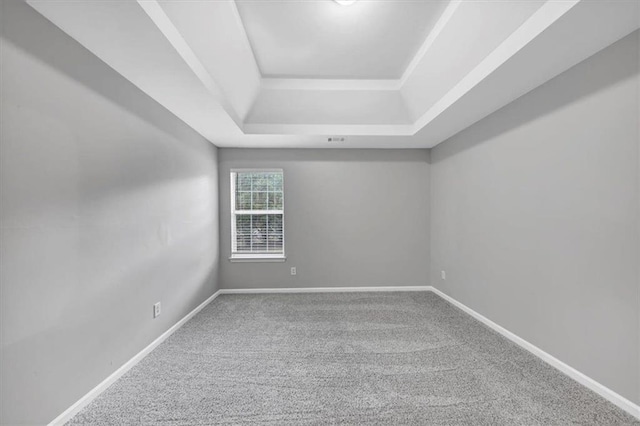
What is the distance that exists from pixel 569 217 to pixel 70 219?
3.30 m

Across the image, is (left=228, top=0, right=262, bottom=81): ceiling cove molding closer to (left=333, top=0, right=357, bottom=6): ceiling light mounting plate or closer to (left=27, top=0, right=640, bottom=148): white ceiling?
(left=27, top=0, right=640, bottom=148): white ceiling

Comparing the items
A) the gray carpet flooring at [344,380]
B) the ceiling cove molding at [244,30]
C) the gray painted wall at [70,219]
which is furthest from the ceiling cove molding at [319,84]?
the gray carpet flooring at [344,380]

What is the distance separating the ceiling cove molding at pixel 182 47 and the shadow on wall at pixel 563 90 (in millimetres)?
2685

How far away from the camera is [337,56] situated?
2.61 m

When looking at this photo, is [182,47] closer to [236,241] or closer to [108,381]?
[108,381]

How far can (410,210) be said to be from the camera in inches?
159

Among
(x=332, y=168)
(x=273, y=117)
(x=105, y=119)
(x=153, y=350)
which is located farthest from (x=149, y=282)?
(x=332, y=168)

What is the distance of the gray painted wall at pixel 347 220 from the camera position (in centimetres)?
396

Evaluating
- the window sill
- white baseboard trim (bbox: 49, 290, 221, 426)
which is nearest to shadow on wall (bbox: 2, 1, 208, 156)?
white baseboard trim (bbox: 49, 290, 221, 426)

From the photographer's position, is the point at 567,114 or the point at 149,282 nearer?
the point at 567,114

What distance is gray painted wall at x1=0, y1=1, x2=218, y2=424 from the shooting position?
1241mm

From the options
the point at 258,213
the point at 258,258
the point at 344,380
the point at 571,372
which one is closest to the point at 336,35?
the point at 258,213

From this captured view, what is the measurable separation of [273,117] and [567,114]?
108 inches

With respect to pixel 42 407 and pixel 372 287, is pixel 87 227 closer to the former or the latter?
pixel 42 407
